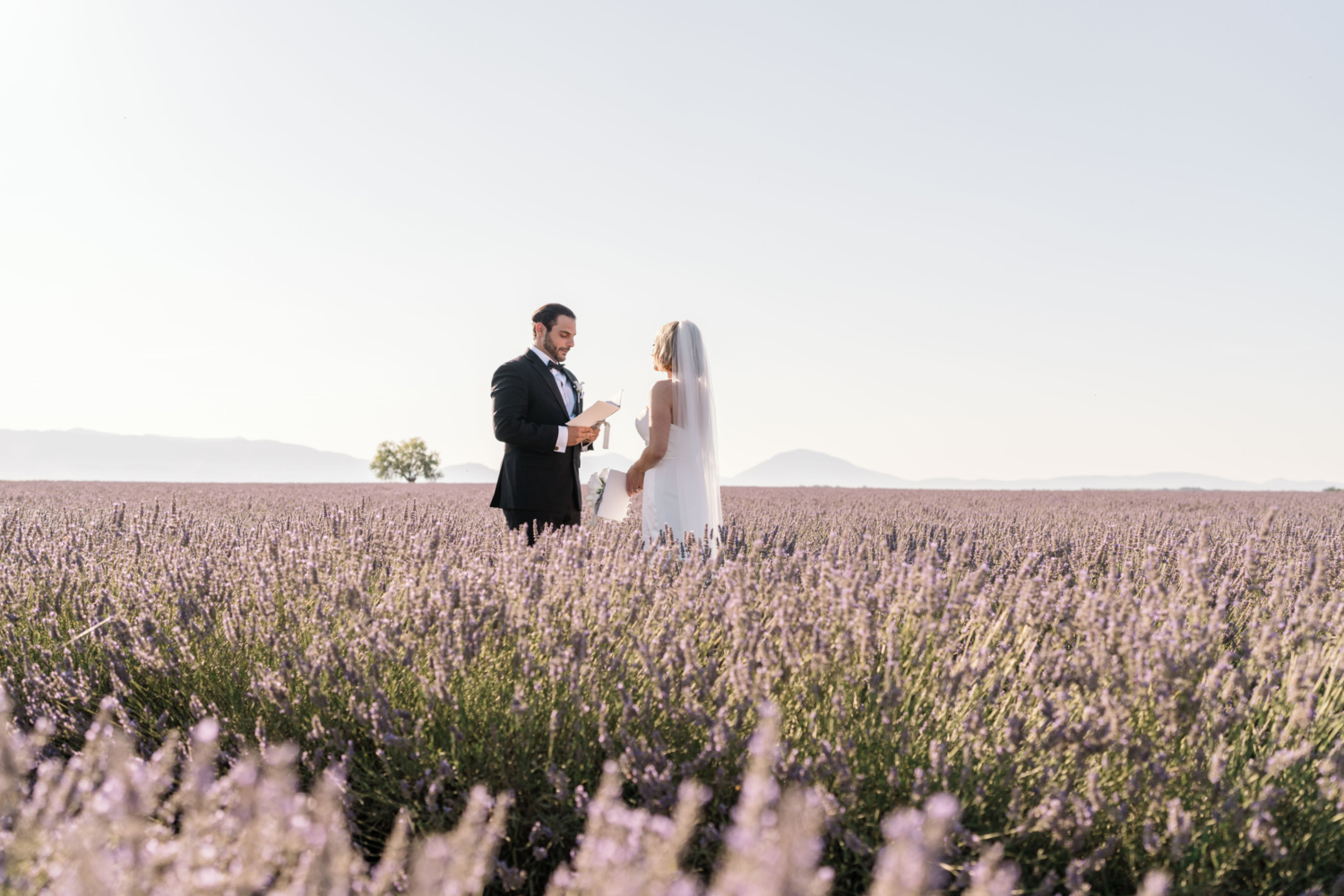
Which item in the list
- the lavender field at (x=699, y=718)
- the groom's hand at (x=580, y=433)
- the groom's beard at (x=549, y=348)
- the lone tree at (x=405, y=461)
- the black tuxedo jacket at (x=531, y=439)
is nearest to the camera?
the lavender field at (x=699, y=718)

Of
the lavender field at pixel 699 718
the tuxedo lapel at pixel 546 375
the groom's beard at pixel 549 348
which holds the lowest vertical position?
the lavender field at pixel 699 718

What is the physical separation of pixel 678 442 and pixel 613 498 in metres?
0.43

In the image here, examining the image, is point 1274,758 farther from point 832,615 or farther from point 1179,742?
point 832,615

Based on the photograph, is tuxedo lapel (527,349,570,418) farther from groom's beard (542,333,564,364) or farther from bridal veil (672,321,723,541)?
bridal veil (672,321,723,541)

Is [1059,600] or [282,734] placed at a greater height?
[1059,600]

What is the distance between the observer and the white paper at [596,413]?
11.8 feet

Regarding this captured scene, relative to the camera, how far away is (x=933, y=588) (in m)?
1.78

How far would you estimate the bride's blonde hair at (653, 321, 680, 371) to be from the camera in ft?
13.1

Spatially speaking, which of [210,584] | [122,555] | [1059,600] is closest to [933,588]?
[1059,600]

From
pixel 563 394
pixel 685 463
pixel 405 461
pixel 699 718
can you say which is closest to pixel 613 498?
pixel 685 463

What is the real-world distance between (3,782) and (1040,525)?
23.1 ft

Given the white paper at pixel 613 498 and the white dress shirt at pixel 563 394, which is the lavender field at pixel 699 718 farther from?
the white paper at pixel 613 498

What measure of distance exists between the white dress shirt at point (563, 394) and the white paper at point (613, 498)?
15.0 inches

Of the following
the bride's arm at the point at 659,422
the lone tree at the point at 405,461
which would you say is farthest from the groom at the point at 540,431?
the lone tree at the point at 405,461
